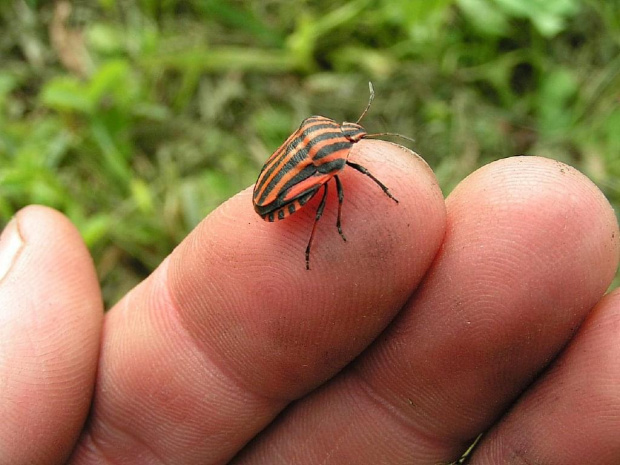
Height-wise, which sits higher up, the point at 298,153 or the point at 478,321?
the point at 298,153

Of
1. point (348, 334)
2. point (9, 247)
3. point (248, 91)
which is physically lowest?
point (348, 334)

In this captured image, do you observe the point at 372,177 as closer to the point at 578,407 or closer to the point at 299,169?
the point at 299,169

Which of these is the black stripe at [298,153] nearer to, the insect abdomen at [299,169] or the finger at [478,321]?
the insect abdomen at [299,169]

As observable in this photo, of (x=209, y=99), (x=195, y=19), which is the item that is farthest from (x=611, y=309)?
(x=195, y=19)

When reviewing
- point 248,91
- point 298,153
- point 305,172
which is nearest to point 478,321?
point 305,172

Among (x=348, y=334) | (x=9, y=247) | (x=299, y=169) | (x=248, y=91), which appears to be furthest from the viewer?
(x=248, y=91)

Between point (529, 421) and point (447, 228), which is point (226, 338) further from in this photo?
point (529, 421)
